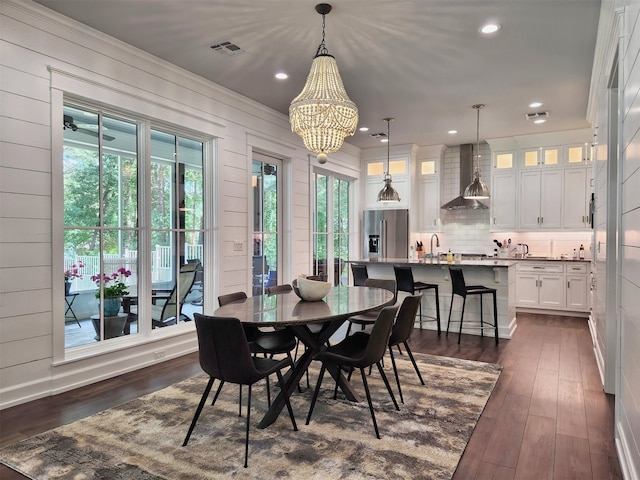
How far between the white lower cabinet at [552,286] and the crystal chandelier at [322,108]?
16.6ft

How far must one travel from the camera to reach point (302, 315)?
2615 mm

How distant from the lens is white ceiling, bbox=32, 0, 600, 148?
3.19 metres

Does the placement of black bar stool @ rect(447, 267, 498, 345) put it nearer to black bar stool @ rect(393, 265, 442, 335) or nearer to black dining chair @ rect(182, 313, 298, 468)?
black bar stool @ rect(393, 265, 442, 335)

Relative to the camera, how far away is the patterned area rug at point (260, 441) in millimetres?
2213

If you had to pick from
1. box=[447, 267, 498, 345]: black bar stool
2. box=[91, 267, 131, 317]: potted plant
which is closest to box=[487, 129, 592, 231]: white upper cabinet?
box=[447, 267, 498, 345]: black bar stool

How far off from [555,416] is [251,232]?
3668 millimetres

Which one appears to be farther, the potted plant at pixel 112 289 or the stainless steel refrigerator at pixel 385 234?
the stainless steel refrigerator at pixel 385 234

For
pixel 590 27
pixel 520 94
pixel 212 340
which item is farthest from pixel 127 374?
pixel 520 94


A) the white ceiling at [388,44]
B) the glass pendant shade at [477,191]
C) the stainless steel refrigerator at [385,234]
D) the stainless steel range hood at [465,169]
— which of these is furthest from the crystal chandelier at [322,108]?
the stainless steel range hood at [465,169]

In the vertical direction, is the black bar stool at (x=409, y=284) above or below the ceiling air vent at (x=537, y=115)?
below

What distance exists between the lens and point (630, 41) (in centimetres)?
211

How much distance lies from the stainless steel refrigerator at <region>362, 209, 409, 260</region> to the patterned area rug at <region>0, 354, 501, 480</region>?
4573 millimetres

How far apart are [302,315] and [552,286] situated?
558 cm

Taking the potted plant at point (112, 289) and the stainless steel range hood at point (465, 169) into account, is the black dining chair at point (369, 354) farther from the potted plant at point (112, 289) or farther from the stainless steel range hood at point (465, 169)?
the stainless steel range hood at point (465, 169)
